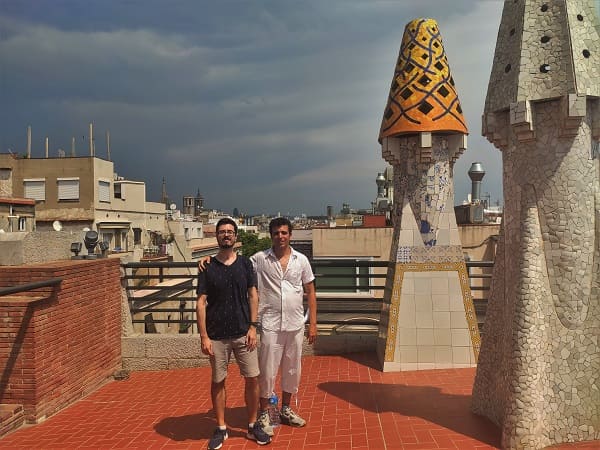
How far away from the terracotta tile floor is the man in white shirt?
23.7 inches

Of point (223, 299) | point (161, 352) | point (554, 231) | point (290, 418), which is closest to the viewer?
point (554, 231)

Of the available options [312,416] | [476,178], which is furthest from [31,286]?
[476,178]

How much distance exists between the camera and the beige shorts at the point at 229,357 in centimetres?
382

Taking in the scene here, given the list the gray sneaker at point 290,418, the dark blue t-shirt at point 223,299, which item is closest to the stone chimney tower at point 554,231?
the gray sneaker at point 290,418

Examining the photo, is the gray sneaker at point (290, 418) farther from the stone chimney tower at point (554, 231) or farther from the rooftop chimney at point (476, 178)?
the rooftop chimney at point (476, 178)

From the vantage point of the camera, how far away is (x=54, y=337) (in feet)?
15.7

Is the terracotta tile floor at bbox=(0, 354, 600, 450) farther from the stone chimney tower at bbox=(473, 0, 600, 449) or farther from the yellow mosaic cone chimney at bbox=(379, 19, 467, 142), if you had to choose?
the yellow mosaic cone chimney at bbox=(379, 19, 467, 142)

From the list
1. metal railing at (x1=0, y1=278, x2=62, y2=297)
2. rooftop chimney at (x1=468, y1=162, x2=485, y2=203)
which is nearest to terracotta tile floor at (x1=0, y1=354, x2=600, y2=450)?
metal railing at (x1=0, y1=278, x2=62, y2=297)

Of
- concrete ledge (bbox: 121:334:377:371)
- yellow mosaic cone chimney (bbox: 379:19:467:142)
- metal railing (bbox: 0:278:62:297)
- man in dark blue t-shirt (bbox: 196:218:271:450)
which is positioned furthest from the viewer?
concrete ledge (bbox: 121:334:377:371)

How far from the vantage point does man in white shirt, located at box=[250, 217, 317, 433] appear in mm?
3945

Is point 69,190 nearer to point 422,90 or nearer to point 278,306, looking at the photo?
point 422,90

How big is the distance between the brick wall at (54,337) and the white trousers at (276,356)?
7.77 feet

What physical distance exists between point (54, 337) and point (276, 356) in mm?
2557

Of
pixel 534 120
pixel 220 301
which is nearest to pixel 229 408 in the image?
pixel 220 301
